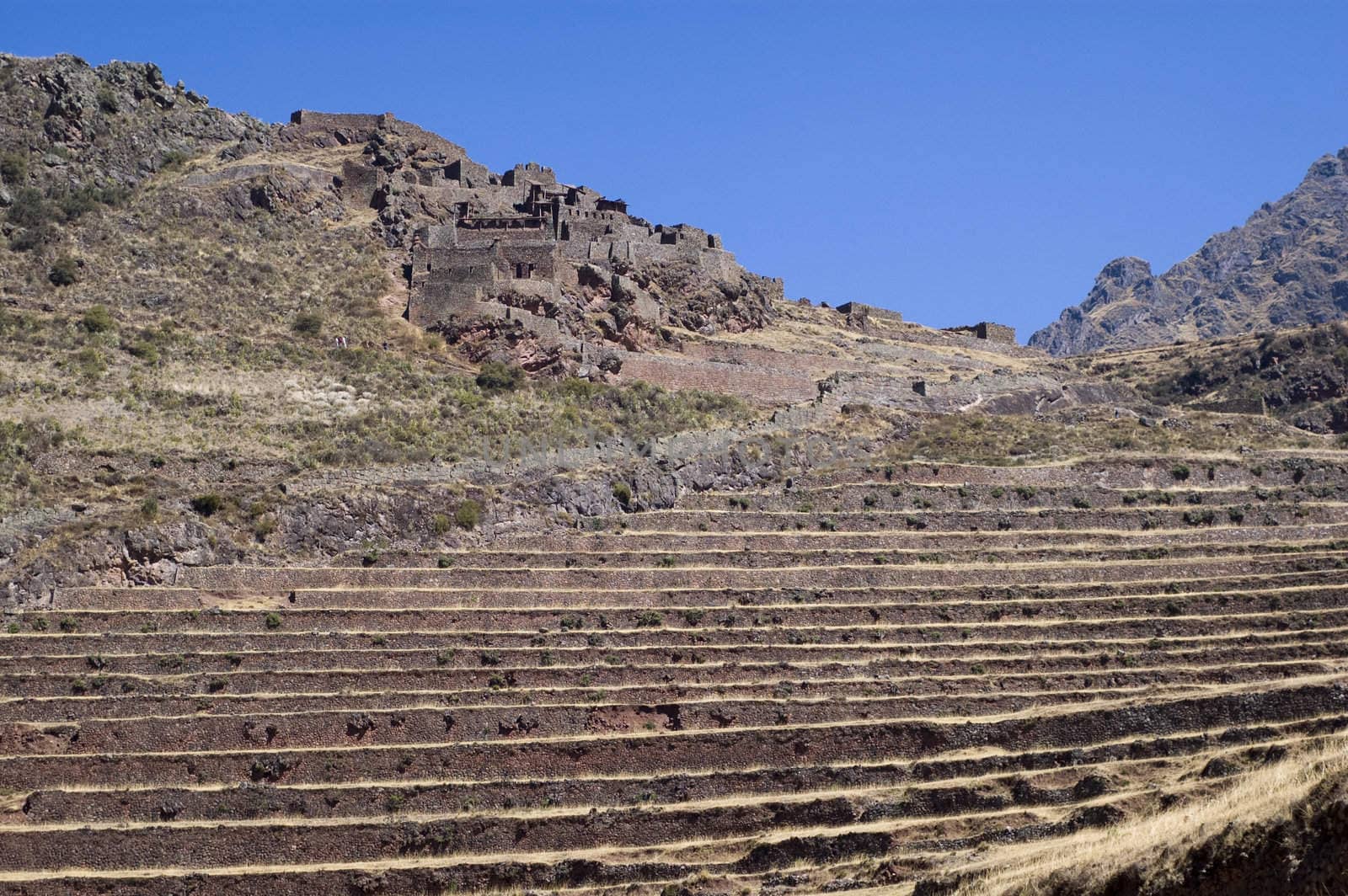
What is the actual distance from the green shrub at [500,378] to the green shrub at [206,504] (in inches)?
544

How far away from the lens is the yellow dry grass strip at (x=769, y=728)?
25859 millimetres

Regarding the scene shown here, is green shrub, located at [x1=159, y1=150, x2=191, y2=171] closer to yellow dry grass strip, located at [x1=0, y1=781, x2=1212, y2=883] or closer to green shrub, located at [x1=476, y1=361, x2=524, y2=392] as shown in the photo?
green shrub, located at [x1=476, y1=361, x2=524, y2=392]

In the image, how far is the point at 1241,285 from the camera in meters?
131

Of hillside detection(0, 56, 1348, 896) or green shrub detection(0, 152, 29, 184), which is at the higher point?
green shrub detection(0, 152, 29, 184)

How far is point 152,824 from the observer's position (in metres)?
24.5

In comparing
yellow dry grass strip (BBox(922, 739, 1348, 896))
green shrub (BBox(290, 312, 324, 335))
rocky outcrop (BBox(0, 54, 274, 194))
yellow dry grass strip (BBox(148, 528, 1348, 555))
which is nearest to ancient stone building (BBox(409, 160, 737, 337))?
green shrub (BBox(290, 312, 324, 335))

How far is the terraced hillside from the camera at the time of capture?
24.0 meters

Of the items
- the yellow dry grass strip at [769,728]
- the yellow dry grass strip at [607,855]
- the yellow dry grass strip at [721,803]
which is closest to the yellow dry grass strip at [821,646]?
the yellow dry grass strip at [769,728]

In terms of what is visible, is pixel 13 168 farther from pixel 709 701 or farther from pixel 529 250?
pixel 709 701

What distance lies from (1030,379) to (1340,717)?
2941 cm

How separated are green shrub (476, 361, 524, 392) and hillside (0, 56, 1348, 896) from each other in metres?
0.16

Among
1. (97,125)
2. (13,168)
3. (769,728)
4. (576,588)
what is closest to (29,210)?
(13,168)

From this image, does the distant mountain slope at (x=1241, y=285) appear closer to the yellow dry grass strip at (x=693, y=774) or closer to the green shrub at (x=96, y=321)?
the green shrub at (x=96, y=321)

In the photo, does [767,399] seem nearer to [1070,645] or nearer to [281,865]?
[1070,645]
